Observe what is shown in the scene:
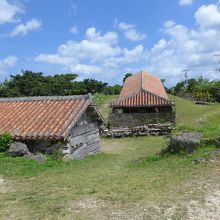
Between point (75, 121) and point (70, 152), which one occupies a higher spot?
point (75, 121)

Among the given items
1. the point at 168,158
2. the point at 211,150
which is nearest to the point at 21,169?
the point at 168,158

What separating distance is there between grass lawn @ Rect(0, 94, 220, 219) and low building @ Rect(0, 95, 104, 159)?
165 cm

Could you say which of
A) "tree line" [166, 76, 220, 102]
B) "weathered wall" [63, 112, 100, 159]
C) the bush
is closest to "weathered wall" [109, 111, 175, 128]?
"weathered wall" [63, 112, 100, 159]

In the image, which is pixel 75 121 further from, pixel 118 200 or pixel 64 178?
pixel 118 200

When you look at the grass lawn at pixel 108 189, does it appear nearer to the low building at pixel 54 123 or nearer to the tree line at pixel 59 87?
the low building at pixel 54 123

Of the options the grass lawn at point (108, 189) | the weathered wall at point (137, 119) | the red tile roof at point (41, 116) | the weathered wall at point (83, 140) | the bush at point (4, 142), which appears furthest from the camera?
the weathered wall at point (137, 119)

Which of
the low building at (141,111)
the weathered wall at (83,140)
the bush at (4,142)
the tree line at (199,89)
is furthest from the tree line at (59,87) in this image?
the bush at (4,142)

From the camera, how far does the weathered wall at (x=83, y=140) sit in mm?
16836

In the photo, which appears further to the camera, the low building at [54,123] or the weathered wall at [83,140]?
the weathered wall at [83,140]

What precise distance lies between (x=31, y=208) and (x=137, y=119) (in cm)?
2221

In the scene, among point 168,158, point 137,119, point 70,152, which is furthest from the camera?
point 137,119

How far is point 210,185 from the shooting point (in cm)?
977

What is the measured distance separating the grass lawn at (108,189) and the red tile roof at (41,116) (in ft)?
5.65

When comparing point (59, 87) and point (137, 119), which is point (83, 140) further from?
point (59, 87)
